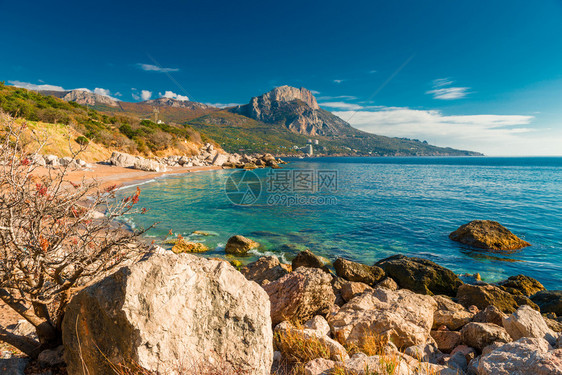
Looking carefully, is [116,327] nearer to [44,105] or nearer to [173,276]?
[173,276]

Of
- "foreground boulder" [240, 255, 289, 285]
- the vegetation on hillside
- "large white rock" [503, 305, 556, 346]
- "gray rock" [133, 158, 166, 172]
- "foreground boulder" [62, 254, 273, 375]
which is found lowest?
"foreground boulder" [240, 255, 289, 285]

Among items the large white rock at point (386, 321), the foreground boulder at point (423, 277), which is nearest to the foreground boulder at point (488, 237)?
the foreground boulder at point (423, 277)

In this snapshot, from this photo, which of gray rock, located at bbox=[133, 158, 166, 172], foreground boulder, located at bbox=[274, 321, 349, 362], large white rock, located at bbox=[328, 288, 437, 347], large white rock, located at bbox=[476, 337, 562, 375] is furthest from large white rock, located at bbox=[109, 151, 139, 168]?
large white rock, located at bbox=[476, 337, 562, 375]

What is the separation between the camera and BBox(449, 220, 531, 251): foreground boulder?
50.8 feet

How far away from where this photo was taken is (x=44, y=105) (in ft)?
151

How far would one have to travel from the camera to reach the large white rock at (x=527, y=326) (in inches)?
198

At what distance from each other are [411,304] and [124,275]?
6.93m

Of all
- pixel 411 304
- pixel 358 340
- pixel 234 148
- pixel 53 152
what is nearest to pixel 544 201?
pixel 411 304

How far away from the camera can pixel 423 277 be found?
10695 mm

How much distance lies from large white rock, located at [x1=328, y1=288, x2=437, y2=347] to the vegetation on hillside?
3198 centimetres

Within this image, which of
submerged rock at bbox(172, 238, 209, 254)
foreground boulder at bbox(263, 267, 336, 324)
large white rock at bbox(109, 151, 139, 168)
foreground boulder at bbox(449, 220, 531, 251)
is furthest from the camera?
large white rock at bbox(109, 151, 139, 168)

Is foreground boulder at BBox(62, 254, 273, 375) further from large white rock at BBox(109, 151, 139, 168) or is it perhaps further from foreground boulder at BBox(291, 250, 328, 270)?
large white rock at BBox(109, 151, 139, 168)

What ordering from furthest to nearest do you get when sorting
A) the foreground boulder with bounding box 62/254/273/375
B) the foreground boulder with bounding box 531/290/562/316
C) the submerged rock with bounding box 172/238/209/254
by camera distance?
the submerged rock with bounding box 172/238/209/254 → the foreground boulder with bounding box 531/290/562/316 → the foreground boulder with bounding box 62/254/273/375

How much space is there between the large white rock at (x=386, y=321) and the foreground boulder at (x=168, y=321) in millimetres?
2827
